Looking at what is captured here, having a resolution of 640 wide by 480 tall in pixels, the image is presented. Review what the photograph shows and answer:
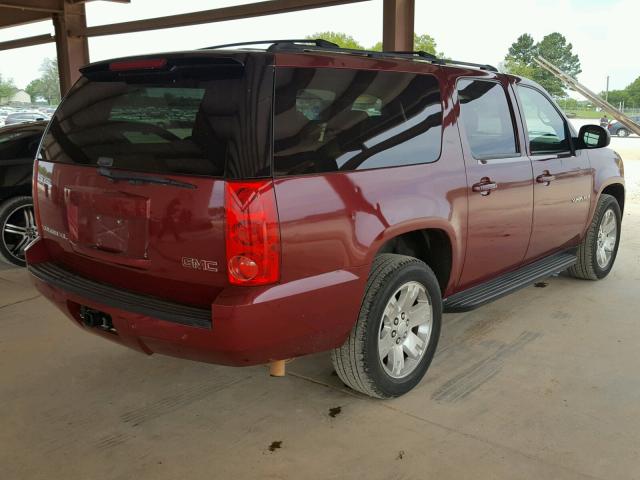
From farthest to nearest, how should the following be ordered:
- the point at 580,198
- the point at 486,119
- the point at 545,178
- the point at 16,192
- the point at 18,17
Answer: the point at 18,17
the point at 16,192
the point at 580,198
the point at 545,178
the point at 486,119

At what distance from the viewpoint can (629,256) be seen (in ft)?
20.8

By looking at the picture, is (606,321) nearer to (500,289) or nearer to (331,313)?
(500,289)

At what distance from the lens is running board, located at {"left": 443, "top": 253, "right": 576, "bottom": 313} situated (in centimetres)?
359

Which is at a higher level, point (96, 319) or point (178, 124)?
point (178, 124)

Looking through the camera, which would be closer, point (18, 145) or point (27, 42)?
point (18, 145)

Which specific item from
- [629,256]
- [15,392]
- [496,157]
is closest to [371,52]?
[496,157]

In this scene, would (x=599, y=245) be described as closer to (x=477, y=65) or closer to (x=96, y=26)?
(x=477, y=65)

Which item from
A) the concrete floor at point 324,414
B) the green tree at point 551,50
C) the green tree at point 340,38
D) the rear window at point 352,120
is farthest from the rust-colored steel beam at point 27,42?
the green tree at point 551,50

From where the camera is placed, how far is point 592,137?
4.68 metres

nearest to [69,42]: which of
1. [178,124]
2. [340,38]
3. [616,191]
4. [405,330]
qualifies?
[616,191]

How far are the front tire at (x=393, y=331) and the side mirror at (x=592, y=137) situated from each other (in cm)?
219

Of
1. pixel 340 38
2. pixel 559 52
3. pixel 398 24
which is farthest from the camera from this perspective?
pixel 559 52

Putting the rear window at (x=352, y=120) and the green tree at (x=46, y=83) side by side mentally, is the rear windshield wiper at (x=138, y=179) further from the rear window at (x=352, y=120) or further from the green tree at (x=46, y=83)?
the green tree at (x=46, y=83)

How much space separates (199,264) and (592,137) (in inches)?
140
